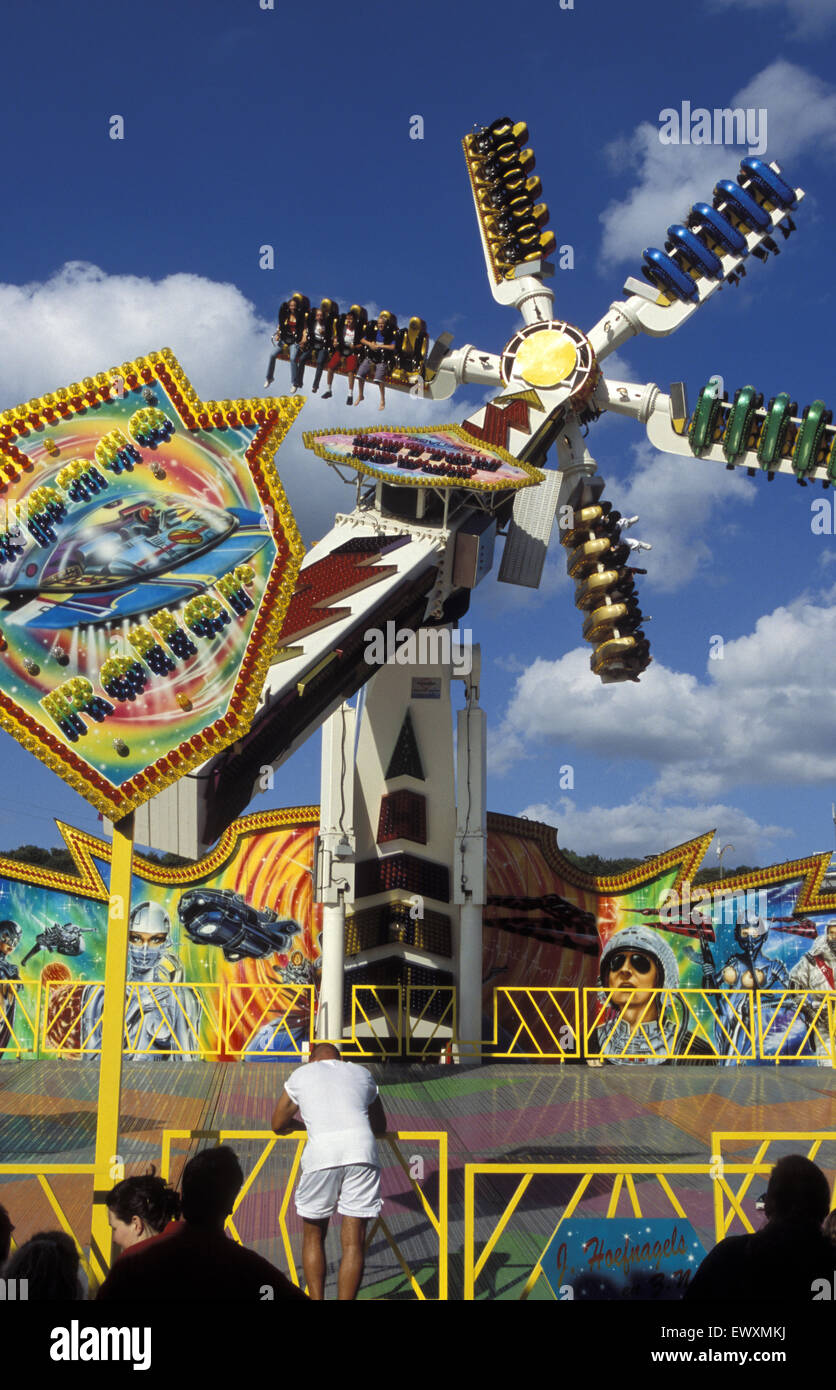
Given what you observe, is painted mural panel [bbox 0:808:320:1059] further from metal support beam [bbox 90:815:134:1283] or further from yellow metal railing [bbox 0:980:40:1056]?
metal support beam [bbox 90:815:134:1283]

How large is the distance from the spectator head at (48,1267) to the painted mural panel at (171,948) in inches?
672

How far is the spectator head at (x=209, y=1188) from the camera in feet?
13.5

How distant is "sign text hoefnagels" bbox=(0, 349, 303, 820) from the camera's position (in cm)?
693

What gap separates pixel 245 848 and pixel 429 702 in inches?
190

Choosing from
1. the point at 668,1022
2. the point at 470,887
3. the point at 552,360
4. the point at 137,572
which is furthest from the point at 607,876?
the point at 137,572

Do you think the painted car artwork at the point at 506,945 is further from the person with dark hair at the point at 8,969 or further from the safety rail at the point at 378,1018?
the safety rail at the point at 378,1018

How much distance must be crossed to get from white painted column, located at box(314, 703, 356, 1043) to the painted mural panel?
3737 millimetres

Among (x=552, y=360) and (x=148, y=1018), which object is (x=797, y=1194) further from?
(x=552, y=360)

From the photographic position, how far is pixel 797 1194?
13.5 feet

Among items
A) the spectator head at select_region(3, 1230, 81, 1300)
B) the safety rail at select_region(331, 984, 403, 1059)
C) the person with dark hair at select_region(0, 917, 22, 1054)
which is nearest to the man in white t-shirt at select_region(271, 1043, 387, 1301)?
the spectator head at select_region(3, 1230, 81, 1300)

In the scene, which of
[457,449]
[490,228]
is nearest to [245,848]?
[457,449]

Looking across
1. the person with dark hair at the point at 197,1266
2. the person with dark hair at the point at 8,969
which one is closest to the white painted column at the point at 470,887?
the person with dark hair at the point at 8,969

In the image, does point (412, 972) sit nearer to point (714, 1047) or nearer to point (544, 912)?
point (544, 912)

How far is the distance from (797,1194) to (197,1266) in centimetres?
211
